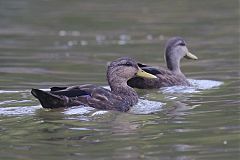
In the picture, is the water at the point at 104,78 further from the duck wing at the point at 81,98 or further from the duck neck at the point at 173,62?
the duck neck at the point at 173,62

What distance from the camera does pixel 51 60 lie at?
19031 millimetres

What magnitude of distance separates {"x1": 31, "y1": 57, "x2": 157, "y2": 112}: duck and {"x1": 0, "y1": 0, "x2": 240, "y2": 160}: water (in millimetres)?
143

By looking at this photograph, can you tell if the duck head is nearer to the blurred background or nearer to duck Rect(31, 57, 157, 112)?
the blurred background

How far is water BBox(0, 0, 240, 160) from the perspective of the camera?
398 inches

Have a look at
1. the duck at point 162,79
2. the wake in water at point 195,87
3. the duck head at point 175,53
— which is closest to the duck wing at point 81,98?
the duck at point 162,79

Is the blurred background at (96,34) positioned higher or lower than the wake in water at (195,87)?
higher

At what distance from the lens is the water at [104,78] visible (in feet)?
33.2

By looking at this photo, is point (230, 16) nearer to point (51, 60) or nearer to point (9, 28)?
point (9, 28)

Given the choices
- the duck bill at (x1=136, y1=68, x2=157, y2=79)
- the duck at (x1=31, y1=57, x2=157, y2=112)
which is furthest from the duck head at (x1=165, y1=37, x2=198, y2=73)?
the duck at (x1=31, y1=57, x2=157, y2=112)

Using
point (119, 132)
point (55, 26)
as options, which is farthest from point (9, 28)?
point (119, 132)

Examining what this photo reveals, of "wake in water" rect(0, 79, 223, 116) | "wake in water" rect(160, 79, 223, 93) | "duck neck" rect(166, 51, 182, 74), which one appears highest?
"duck neck" rect(166, 51, 182, 74)

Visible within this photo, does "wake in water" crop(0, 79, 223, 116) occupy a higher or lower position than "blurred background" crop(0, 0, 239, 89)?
lower

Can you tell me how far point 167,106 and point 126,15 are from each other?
14326 mm

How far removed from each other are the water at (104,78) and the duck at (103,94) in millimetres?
143
